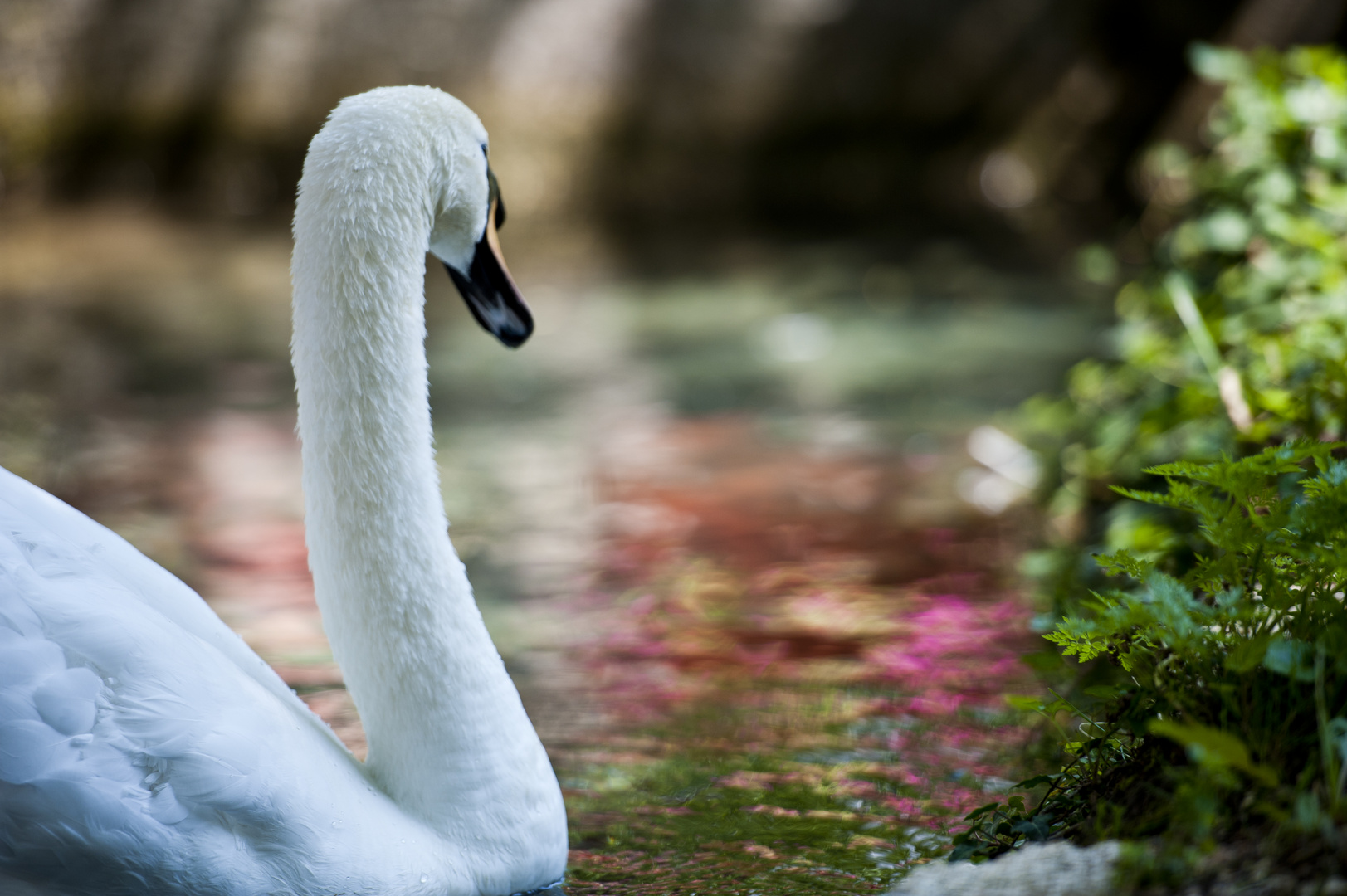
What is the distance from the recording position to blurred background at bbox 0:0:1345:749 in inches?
194

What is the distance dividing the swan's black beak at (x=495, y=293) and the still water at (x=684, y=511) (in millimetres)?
936

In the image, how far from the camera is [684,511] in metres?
5.00

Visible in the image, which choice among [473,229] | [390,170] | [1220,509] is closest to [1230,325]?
[1220,509]

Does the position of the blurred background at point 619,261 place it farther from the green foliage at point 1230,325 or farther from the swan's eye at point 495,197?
the swan's eye at point 495,197

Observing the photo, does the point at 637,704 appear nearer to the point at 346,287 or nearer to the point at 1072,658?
the point at 1072,658

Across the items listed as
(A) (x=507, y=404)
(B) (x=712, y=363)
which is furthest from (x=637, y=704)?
(B) (x=712, y=363)

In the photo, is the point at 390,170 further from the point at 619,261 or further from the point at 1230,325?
the point at 619,261

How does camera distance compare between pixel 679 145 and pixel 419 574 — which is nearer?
pixel 419 574

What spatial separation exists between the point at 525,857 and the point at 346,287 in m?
0.97

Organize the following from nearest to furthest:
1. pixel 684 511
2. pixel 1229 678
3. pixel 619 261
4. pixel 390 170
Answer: pixel 1229 678
pixel 390 170
pixel 684 511
pixel 619 261

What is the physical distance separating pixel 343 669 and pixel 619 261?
28.7 ft

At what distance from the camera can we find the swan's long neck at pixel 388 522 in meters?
2.28

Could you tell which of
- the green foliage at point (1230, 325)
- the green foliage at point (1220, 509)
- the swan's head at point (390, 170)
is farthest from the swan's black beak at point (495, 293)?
the green foliage at point (1230, 325)

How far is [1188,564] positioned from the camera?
321 cm
